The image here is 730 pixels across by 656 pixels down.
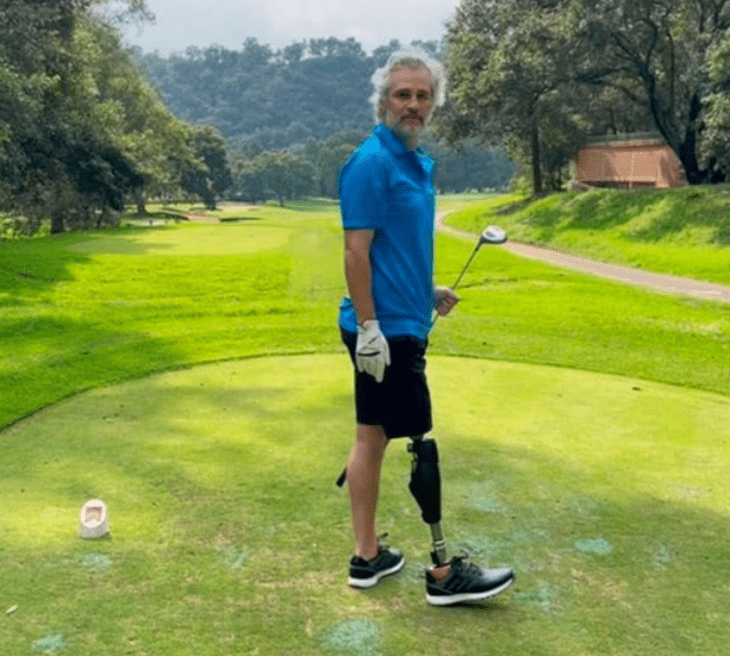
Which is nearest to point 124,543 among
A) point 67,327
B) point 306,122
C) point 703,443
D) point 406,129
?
point 406,129

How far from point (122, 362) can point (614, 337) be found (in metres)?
6.09

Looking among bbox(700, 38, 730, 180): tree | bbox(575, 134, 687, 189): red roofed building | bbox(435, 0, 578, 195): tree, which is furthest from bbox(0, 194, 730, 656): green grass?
bbox(575, 134, 687, 189): red roofed building

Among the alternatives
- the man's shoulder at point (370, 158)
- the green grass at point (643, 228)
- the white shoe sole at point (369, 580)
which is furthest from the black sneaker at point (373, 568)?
the green grass at point (643, 228)

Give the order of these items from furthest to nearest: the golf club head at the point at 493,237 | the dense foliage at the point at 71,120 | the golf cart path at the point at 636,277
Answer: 1. the dense foliage at the point at 71,120
2. the golf cart path at the point at 636,277
3. the golf club head at the point at 493,237

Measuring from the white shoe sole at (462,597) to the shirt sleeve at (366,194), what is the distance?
4.94 feet

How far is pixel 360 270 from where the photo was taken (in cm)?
327

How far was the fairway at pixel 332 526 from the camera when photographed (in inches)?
119

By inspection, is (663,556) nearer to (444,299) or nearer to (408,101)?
(444,299)

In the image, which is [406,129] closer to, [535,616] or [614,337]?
[535,616]

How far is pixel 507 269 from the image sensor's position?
1956 cm

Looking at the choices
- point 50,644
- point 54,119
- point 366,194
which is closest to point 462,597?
point 50,644

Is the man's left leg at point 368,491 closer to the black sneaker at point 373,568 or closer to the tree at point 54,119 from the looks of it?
the black sneaker at point 373,568

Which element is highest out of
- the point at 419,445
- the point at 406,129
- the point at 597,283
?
the point at 406,129

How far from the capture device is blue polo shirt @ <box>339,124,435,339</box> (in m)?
3.26
